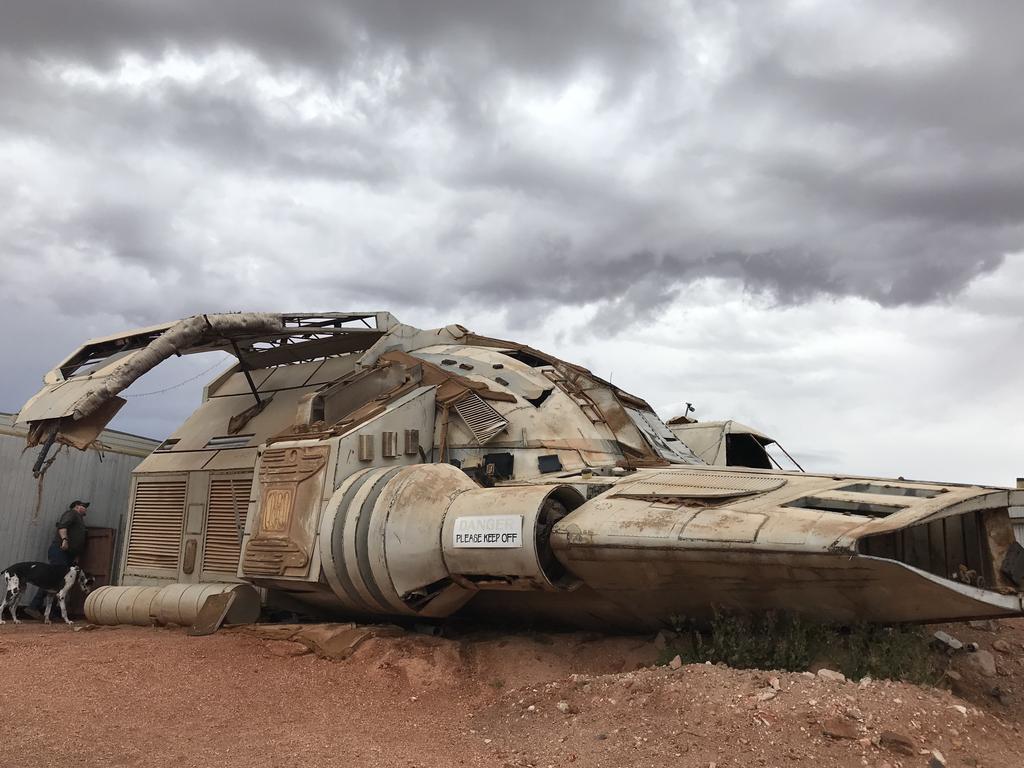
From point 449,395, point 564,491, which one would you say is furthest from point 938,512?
point 449,395

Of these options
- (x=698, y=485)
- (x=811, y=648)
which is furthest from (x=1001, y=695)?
(x=698, y=485)

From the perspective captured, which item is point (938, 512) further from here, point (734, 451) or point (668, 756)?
point (734, 451)

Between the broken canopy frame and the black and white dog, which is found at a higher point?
the broken canopy frame

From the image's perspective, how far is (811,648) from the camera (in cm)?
648

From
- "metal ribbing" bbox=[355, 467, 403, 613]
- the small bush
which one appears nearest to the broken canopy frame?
"metal ribbing" bbox=[355, 467, 403, 613]

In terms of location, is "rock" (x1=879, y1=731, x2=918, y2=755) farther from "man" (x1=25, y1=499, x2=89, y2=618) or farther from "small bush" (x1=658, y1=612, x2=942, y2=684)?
"man" (x1=25, y1=499, x2=89, y2=618)

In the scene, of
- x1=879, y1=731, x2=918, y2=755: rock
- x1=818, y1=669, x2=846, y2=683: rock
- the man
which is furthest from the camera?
the man

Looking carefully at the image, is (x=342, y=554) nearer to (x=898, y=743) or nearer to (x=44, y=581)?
(x=898, y=743)

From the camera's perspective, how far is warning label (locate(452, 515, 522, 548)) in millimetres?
7230

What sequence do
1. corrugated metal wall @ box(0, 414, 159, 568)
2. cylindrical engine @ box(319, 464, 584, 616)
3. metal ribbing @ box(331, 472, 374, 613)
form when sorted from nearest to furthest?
cylindrical engine @ box(319, 464, 584, 616) → metal ribbing @ box(331, 472, 374, 613) → corrugated metal wall @ box(0, 414, 159, 568)

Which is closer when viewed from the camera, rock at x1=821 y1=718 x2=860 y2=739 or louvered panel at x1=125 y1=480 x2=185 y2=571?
rock at x1=821 y1=718 x2=860 y2=739

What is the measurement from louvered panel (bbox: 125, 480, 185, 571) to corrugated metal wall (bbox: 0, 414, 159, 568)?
5.91ft

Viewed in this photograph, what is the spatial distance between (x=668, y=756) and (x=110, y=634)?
7342 millimetres

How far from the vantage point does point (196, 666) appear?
775cm
